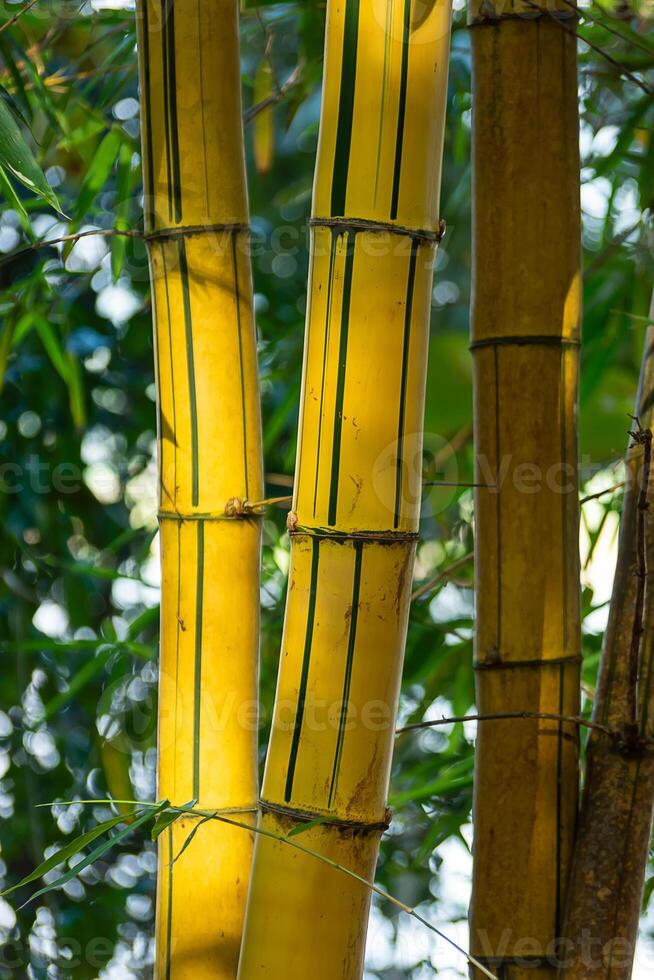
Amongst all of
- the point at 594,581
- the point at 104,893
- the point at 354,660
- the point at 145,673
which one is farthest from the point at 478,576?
the point at 104,893

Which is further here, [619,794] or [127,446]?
[127,446]

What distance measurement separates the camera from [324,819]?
1.39 ft

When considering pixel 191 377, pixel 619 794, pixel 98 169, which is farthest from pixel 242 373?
pixel 98 169

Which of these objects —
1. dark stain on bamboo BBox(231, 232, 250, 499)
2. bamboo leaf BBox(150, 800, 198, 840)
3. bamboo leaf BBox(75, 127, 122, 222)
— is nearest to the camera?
bamboo leaf BBox(150, 800, 198, 840)

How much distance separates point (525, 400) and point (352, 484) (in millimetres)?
130

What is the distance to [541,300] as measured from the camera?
1.71 ft

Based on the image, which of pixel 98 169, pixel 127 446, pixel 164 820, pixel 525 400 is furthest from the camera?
pixel 127 446

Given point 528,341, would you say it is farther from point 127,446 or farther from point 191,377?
point 127,446

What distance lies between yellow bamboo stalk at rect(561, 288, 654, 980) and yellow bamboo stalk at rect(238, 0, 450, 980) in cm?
11

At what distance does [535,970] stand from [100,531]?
1058 mm

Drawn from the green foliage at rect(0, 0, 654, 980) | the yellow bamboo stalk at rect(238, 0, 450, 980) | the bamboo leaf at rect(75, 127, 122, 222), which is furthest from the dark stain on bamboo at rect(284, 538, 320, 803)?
the bamboo leaf at rect(75, 127, 122, 222)

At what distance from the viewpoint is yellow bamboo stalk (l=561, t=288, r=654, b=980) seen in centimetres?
47

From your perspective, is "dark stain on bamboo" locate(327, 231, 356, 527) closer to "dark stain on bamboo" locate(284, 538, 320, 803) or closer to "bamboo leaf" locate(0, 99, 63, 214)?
"dark stain on bamboo" locate(284, 538, 320, 803)

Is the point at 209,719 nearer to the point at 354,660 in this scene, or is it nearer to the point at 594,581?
the point at 354,660
